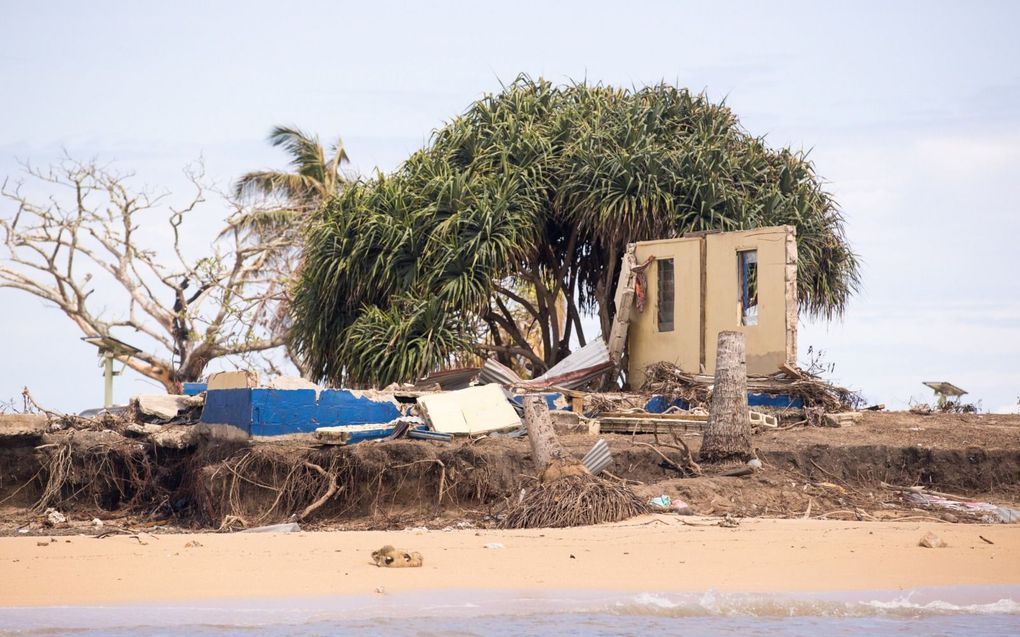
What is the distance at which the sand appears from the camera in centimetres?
862

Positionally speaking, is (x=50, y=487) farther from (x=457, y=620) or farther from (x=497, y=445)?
(x=457, y=620)

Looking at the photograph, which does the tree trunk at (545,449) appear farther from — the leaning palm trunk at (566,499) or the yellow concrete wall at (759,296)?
the yellow concrete wall at (759,296)

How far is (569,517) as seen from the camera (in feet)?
35.7

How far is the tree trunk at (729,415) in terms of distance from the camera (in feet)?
41.5

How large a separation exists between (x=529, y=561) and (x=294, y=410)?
19.7ft

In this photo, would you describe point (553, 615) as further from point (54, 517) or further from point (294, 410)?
point (54, 517)

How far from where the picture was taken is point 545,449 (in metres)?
11.8

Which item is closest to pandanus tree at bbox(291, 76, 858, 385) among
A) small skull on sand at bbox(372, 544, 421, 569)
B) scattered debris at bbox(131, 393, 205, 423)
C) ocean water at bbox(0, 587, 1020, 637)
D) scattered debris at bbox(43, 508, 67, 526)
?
scattered debris at bbox(131, 393, 205, 423)

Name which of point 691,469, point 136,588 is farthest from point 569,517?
point 136,588

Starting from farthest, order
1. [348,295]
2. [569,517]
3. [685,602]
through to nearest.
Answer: [348,295] < [569,517] < [685,602]

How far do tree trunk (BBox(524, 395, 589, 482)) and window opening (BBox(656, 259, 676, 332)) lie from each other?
733cm

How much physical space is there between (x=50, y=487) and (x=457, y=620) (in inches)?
352

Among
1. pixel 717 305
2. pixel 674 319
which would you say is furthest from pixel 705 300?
pixel 674 319

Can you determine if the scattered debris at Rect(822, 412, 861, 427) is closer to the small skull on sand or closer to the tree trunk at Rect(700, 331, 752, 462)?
the tree trunk at Rect(700, 331, 752, 462)
